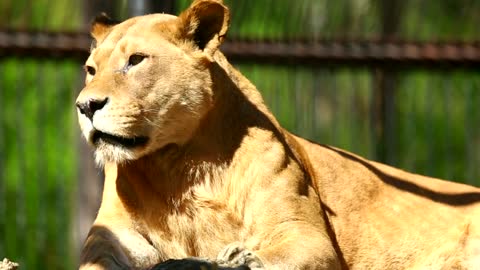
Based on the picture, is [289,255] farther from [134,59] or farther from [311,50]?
[311,50]

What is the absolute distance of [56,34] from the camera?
25.3 feet

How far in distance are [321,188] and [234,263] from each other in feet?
3.77

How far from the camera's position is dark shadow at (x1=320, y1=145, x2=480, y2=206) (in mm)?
5848

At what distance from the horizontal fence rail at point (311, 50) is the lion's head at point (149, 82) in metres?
2.53

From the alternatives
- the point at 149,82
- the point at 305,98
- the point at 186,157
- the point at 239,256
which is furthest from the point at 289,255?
the point at 305,98

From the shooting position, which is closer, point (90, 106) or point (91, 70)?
point (90, 106)

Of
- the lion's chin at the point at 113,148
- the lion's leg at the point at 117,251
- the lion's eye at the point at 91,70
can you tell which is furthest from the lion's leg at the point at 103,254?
the lion's eye at the point at 91,70

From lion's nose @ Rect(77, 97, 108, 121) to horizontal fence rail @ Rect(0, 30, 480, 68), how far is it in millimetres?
2903

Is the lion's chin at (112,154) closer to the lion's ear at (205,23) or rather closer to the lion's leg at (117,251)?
the lion's leg at (117,251)

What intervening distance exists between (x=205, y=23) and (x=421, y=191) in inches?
52.7

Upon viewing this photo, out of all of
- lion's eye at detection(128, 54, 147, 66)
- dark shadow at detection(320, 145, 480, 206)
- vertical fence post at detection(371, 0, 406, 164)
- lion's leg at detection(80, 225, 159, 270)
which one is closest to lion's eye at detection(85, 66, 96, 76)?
lion's eye at detection(128, 54, 147, 66)

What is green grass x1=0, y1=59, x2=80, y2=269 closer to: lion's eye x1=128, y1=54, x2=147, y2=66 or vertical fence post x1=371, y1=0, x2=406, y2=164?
vertical fence post x1=371, y1=0, x2=406, y2=164

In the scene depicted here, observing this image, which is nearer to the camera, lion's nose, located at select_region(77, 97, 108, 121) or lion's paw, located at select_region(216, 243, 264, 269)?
lion's paw, located at select_region(216, 243, 264, 269)

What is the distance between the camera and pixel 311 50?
788 centimetres
